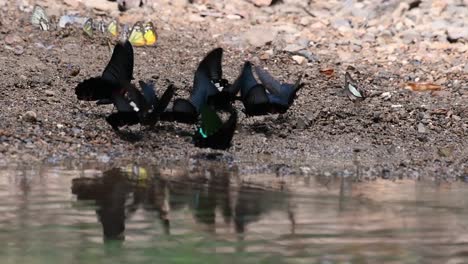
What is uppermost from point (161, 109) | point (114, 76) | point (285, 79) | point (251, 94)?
point (285, 79)

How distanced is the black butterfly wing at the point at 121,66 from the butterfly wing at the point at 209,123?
709 mm

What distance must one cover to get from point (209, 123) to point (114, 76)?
0.88 metres

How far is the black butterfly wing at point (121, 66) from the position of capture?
646cm

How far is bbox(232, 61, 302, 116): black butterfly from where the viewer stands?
6.59m

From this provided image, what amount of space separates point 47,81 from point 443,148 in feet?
9.76

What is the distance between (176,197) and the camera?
4984 mm

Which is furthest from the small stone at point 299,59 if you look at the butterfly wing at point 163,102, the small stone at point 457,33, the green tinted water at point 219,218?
the green tinted water at point 219,218

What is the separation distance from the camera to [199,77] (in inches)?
257

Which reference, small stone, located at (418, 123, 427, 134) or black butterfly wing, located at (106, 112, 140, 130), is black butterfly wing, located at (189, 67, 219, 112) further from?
Answer: small stone, located at (418, 123, 427, 134)

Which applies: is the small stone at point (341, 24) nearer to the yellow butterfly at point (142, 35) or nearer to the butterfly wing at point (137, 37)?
the yellow butterfly at point (142, 35)

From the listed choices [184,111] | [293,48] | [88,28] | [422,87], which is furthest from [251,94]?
[88,28]

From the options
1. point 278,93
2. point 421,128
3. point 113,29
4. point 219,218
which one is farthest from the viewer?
point 113,29

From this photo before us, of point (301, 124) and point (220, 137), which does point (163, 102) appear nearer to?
point (220, 137)

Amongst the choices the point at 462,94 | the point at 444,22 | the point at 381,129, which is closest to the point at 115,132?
the point at 381,129
